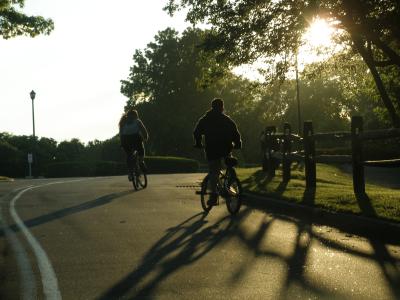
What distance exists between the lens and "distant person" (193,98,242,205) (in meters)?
11.6

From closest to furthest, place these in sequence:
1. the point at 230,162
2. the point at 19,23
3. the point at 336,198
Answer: the point at 230,162 < the point at 336,198 < the point at 19,23

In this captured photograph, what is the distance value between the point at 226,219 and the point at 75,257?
3738 millimetres

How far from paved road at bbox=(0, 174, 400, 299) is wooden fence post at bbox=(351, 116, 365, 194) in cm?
217

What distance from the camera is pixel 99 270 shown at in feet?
22.3

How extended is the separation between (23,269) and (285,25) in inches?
433

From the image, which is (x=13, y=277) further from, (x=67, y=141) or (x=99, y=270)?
(x=67, y=141)

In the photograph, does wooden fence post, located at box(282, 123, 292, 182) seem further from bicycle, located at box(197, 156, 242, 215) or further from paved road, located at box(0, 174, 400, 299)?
bicycle, located at box(197, 156, 242, 215)

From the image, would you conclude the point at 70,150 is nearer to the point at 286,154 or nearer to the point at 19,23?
the point at 19,23

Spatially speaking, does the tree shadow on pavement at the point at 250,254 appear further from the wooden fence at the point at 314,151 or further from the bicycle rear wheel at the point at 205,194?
the wooden fence at the point at 314,151

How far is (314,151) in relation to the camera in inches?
595

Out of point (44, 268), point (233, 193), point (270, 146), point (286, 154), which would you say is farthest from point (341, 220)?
point (270, 146)

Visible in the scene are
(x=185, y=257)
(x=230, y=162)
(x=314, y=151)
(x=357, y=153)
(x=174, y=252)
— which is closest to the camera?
(x=185, y=257)

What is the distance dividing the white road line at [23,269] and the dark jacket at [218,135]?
3.67 meters

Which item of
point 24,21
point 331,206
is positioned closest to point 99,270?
point 331,206
